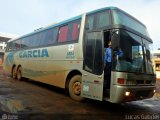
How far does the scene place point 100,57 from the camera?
332 inches

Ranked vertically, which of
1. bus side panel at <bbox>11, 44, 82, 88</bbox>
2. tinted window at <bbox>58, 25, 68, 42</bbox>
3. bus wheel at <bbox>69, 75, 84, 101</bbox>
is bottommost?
bus wheel at <bbox>69, 75, 84, 101</bbox>

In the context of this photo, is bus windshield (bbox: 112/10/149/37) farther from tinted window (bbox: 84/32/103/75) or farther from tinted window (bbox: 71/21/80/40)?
tinted window (bbox: 71/21/80/40)

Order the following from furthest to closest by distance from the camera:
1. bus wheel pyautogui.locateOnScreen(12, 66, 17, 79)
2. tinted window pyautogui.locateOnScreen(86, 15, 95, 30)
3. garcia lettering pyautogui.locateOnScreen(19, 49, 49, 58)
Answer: bus wheel pyautogui.locateOnScreen(12, 66, 17, 79)
garcia lettering pyautogui.locateOnScreen(19, 49, 49, 58)
tinted window pyautogui.locateOnScreen(86, 15, 95, 30)

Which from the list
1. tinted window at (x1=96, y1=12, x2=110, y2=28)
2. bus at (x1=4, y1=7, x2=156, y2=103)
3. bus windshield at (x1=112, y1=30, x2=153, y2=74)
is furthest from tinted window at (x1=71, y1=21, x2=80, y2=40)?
bus windshield at (x1=112, y1=30, x2=153, y2=74)

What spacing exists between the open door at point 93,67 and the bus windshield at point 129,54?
69cm

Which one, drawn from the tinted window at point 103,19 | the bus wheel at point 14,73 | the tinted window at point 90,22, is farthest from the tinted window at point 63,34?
the bus wheel at point 14,73

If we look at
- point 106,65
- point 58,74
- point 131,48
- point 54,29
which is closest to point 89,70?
point 106,65

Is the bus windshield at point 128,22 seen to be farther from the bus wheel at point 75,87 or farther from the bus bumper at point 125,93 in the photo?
the bus wheel at point 75,87

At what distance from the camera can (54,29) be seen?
12.6m

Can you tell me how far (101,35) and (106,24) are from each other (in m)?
0.43

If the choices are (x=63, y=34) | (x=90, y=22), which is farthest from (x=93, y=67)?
(x=63, y=34)

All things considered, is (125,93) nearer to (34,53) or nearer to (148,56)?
(148,56)

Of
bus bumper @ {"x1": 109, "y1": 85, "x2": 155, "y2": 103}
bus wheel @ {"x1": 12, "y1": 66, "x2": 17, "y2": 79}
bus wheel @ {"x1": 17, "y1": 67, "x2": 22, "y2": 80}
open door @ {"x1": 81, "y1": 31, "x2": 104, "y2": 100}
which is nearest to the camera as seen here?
bus bumper @ {"x1": 109, "y1": 85, "x2": 155, "y2": 103}

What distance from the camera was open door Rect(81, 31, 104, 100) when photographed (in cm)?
834
